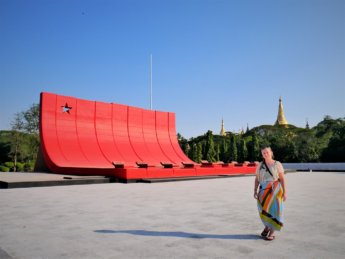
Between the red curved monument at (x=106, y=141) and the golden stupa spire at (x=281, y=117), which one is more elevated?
the golden stupa spire at (x=281, y=117)

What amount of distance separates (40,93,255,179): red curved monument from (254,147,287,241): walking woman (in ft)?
33.8

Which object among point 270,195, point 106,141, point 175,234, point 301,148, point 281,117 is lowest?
point 175,234

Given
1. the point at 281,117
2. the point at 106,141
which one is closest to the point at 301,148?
the point at 106,141

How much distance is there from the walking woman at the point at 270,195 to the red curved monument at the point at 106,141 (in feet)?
33.8

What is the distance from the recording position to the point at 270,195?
3889 mm

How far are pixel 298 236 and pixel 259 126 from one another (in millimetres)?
69515

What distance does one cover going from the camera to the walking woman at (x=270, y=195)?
3781mm

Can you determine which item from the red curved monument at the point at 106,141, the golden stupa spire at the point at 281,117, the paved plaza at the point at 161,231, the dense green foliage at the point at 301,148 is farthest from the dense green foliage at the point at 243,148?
the golden stupa spire at the point at 281,117

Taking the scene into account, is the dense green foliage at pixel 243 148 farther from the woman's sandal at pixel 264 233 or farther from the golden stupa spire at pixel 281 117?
the golden stupa spire at pixel 281 117

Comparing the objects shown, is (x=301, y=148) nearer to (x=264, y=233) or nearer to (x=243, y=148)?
(x=243, y=148)

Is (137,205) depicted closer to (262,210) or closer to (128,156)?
(262,210)

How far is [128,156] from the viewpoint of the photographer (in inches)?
880

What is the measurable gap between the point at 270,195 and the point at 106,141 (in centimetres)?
1917

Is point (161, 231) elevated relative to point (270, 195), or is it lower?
A: lower
